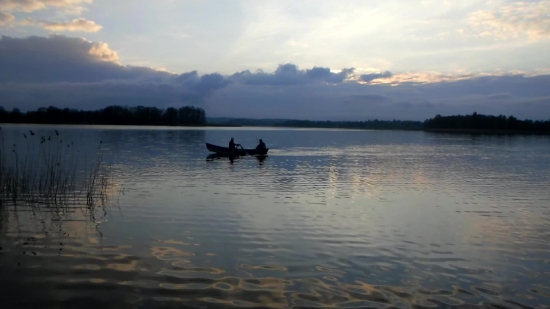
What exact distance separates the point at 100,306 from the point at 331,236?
18.6 feet

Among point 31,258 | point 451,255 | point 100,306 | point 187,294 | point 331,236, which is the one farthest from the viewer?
point 331,236

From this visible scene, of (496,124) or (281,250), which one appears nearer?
(281,250)

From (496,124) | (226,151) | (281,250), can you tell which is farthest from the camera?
(496,124)

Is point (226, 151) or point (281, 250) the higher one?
point (226, 151)

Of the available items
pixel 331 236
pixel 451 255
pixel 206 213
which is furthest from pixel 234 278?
pixel 206 213

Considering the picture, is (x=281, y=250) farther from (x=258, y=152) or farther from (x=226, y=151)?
(x=258, y=152)

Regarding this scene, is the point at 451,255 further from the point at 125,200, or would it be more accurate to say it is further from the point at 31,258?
the point at 125,200

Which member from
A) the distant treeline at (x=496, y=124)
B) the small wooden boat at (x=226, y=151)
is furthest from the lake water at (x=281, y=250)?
the distant treeline at (x=496, y=124)

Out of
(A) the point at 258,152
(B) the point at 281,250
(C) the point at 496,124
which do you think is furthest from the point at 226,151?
(C) the point at 496,124

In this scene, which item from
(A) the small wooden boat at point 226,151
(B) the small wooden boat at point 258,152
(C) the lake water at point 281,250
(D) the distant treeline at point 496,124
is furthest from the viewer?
(D) the distant treeline at point 496,124

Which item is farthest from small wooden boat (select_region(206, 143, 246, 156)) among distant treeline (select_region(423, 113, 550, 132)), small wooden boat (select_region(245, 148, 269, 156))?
distant treeline (select_region(423, 113, 550, 132))

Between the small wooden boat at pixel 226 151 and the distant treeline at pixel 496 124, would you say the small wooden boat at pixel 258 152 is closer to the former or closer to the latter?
the small wooden boat at pixel 226 151

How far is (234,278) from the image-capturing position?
750 centimetres

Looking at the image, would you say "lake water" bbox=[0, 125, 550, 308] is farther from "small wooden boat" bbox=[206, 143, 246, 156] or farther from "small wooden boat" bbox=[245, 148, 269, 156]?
"small wooden boat" bbox=[245, 148, 269, 156]
